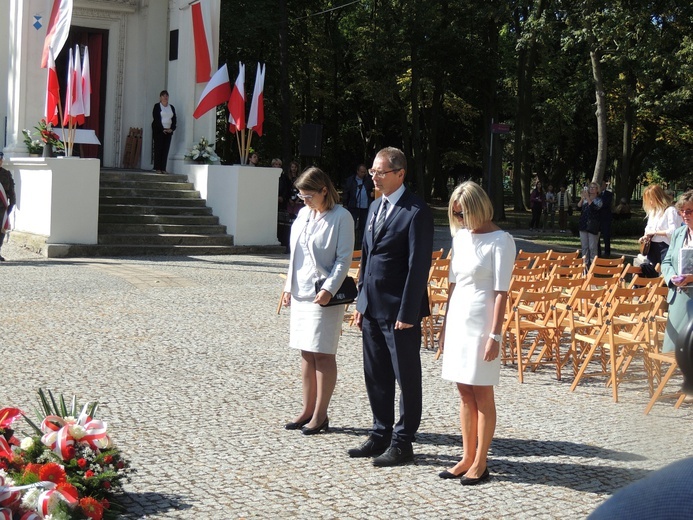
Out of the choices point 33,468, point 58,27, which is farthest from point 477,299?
point 58,27

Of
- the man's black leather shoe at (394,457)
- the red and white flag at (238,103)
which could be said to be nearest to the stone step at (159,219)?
the red and white flag at (238,103)

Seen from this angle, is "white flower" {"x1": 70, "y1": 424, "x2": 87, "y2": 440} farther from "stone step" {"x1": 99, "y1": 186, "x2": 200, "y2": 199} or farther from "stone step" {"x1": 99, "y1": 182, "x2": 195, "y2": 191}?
"stone step" {"x1": 99, "y1": 182, "x2": 195, "y2": 191}

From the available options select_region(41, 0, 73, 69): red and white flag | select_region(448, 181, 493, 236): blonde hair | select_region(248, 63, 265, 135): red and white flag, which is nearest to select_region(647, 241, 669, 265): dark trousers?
select_region(448, 181, 493, 236): blonde hair

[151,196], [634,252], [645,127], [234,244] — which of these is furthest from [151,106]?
[645,127]

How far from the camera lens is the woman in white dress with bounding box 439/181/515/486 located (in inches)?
219

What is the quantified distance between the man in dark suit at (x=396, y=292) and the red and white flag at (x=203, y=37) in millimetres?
17613

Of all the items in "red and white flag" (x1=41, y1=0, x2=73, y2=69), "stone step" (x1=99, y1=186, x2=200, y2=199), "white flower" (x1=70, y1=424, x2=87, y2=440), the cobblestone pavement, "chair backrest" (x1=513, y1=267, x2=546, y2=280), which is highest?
"red and white flag" (x1=41, y1=0, x2=73, y2=69)

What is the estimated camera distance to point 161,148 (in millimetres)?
23109

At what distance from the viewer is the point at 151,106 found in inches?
991

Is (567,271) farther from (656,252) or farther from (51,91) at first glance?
(51,91)

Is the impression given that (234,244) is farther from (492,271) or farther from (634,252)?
(492,271)

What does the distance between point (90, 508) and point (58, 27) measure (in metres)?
16.9

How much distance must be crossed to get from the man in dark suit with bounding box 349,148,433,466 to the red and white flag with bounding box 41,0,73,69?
15.0 metres

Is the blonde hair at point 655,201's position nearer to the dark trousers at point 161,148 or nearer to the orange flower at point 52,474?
the orange flower at point 52,474
